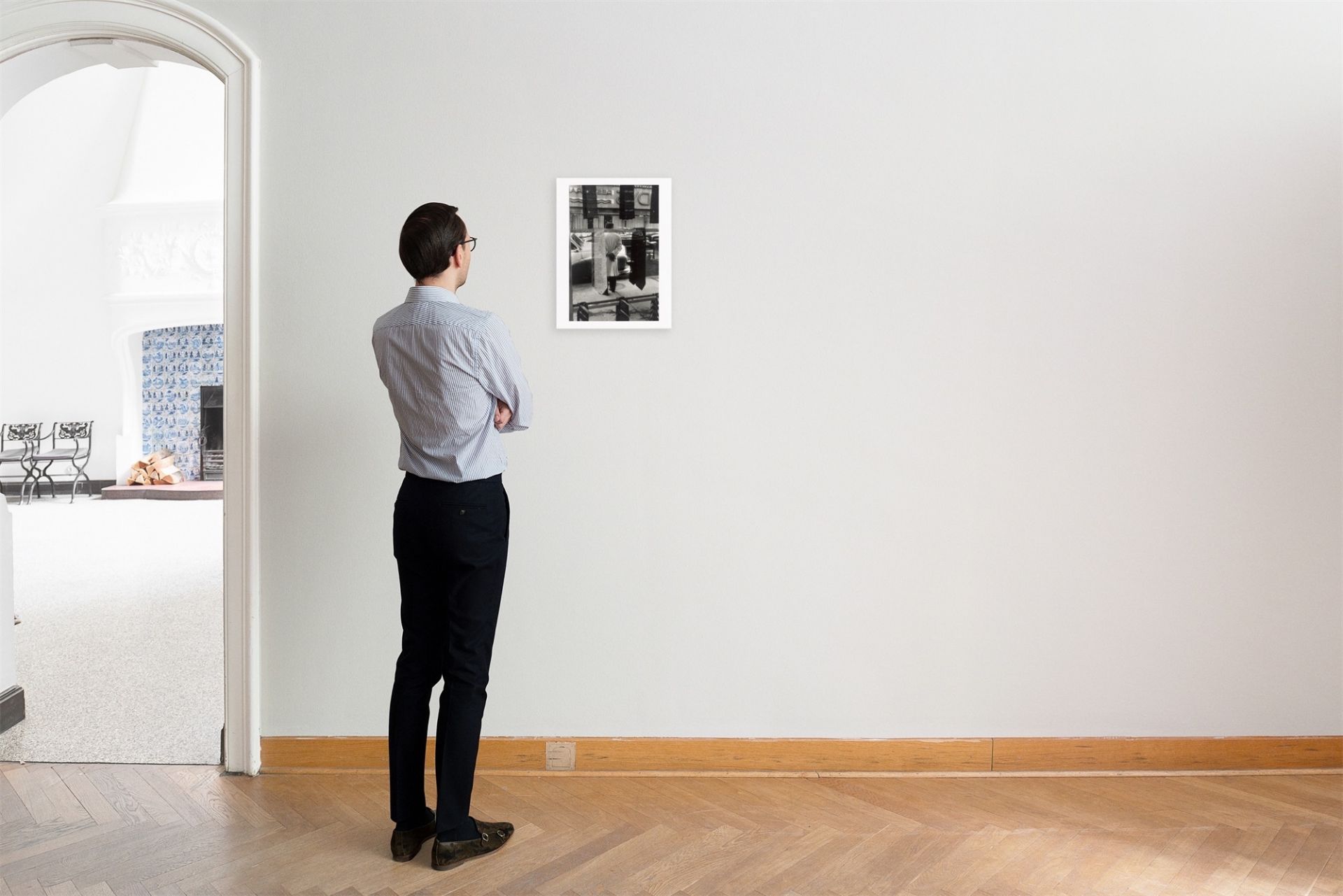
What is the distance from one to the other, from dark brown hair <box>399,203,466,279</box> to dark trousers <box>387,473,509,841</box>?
0.51 meters

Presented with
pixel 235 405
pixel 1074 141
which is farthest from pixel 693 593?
pixel 1074 141

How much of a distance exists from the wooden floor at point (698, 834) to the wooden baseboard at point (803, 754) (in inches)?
1.7

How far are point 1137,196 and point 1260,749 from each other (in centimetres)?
178

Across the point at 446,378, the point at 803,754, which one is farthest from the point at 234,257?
the point at 803,754

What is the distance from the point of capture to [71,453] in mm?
9688

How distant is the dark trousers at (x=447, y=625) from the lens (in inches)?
79.3

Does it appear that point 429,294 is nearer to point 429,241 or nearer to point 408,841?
point 429,241

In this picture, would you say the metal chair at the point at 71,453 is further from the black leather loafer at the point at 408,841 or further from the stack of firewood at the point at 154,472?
the black leather loafer at the point at 408,841

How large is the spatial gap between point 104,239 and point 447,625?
408 inches

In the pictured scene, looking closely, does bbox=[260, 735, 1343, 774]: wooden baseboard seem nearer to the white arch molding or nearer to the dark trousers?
the white arch molding

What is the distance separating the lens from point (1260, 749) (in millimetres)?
2662

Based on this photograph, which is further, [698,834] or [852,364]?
[852,364]

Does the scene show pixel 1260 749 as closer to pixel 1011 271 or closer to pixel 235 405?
pixel 1011 271

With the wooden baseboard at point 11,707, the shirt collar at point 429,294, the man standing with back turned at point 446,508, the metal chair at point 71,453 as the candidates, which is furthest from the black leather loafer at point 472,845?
the metal chair at point 71,453
